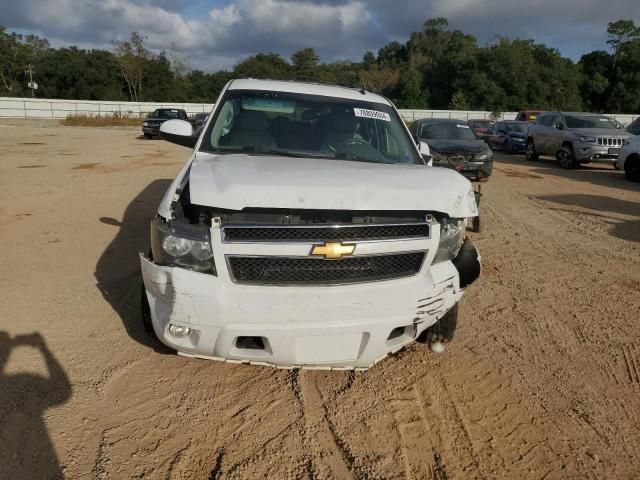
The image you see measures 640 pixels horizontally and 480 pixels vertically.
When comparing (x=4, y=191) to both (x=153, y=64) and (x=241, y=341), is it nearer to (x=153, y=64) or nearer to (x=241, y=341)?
(x=241, y=341)

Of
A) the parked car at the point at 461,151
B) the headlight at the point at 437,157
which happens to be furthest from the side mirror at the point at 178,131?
the headlight at the point at 437,157

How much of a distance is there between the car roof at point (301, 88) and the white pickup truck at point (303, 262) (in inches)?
60.6

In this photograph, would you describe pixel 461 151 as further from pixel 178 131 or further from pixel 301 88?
pixel 178 131

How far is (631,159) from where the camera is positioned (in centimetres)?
1273

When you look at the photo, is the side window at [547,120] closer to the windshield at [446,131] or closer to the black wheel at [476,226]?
the windshield at [446,131]

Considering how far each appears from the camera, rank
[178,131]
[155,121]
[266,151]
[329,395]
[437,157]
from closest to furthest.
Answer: [329,395] < [266,151] < [178,131] < [437,157] < [155,121]

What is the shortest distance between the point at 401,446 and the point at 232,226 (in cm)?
148

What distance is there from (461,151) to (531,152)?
7390 millimetres

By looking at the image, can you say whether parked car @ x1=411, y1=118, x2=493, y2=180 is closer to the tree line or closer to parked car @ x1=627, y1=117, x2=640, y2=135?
parked car @ x1=627, y1=117, x2=640, y2=135

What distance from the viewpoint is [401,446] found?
8.63ft

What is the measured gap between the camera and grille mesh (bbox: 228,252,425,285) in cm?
262

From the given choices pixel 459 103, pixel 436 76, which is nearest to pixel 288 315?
pixel 459 103

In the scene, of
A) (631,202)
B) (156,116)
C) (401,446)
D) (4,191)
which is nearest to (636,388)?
(401,446)

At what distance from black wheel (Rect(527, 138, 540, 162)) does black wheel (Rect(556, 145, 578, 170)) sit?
1.79 metres
